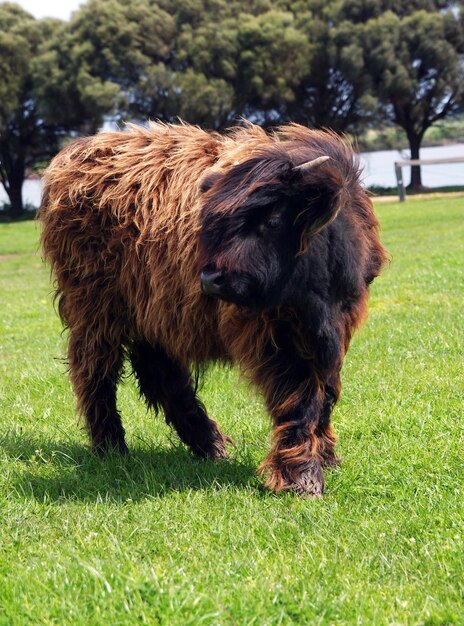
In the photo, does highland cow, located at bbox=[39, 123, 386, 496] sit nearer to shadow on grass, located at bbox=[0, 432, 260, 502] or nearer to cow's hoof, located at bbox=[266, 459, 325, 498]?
cow's hoof, located at bbox=[266, 459, 325, 498]

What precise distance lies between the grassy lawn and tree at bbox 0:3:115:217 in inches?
1539

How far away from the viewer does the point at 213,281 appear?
424cm

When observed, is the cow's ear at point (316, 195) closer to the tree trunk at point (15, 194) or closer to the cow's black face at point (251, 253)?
the cow's black face at point (251, 253)

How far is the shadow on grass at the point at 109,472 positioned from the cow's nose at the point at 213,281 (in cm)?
128

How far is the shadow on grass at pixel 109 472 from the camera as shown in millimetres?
4938

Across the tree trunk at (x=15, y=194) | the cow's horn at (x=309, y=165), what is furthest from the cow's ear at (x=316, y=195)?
the tree trunk at (x=15, y=194)

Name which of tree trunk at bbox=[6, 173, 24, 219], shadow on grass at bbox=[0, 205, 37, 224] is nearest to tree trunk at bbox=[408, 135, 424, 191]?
shadow on grass at bbox=[0, 205, 37, 224]

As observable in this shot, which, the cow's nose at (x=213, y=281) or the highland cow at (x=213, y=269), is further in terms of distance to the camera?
the highland cow at (x=213, y=269)

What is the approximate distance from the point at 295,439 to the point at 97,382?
1.75 m

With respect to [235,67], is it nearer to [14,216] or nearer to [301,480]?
[14,216]

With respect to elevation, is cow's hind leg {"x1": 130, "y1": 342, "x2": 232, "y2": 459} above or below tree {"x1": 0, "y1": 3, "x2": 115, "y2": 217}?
below

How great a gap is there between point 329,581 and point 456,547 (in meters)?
0.65

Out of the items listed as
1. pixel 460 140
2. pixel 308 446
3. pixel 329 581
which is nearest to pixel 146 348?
pixel 308 446

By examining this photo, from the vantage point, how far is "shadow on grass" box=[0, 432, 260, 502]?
4.94m
